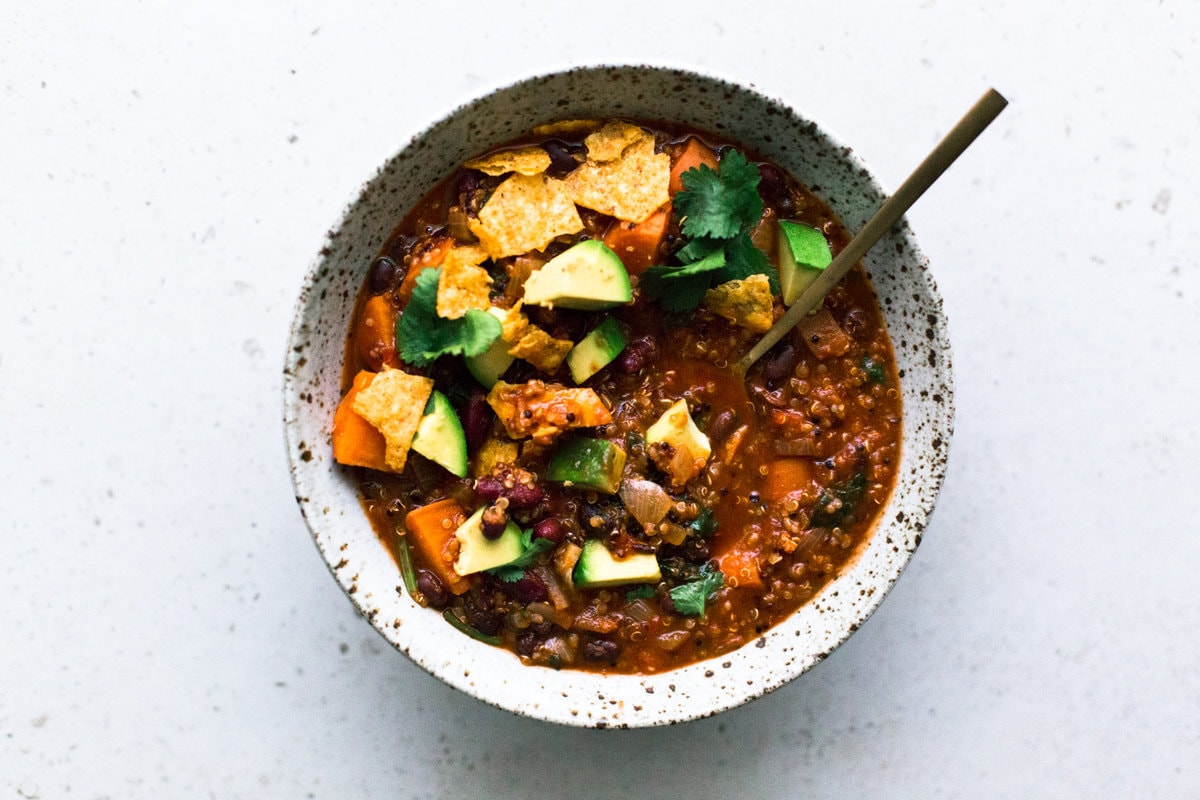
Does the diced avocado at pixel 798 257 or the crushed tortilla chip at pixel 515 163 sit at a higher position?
the diced avocado at pixel 798 257

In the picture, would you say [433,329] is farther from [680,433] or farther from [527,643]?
[527,643]

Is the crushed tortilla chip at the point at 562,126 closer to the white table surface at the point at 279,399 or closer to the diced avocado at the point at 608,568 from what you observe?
the white table surface at the point at 279,399

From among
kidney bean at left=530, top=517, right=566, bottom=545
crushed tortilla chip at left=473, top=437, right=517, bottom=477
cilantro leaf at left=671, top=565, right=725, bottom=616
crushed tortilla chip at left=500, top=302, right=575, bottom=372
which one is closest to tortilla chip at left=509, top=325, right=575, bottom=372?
crushed tortilla chip at left=500, top=302, right=575, bottom=372

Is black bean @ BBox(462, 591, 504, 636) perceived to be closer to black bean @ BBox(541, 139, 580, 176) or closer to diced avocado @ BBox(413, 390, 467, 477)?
diced avocado @ BBox(413, 390, 467, 477)

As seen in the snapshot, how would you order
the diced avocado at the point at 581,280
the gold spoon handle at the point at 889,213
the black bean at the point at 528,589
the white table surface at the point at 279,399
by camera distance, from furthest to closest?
the white table surface at the point at 279,399
the black bean at the point at 528,589
the diced avocado at the point at 581,280
the gold spoon handle at the point at 889,213

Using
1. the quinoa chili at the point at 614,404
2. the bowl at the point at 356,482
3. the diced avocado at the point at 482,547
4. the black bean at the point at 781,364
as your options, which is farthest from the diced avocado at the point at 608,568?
the black bean at the point at 781,364
